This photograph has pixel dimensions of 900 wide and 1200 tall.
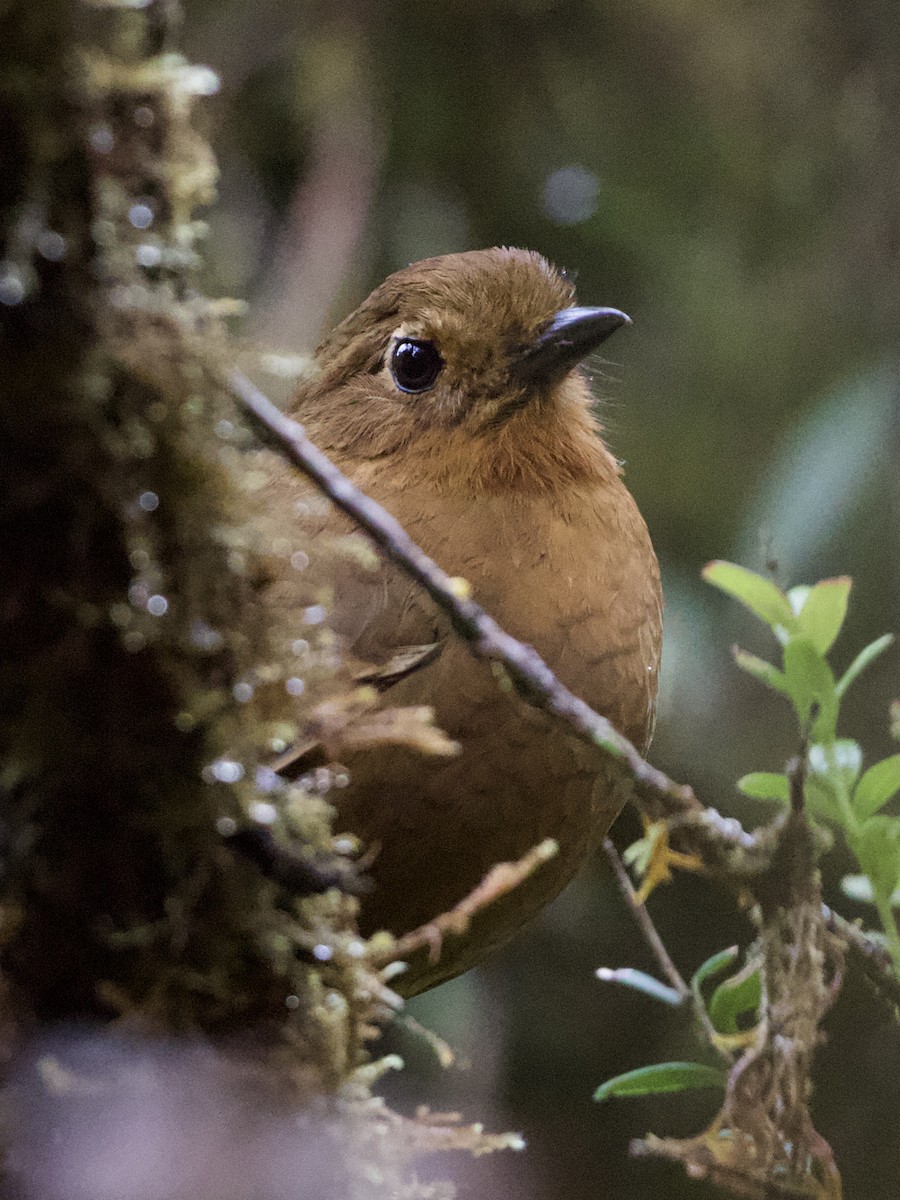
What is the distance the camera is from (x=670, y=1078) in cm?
104

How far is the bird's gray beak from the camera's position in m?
1.19

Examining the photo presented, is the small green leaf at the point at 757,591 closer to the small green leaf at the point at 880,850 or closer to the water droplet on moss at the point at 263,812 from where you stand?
the small green leaf at the point at 880,850

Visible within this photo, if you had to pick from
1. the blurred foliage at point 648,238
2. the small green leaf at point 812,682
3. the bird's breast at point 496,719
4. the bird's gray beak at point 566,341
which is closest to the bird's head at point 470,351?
the bird's gray beak at point 566,341

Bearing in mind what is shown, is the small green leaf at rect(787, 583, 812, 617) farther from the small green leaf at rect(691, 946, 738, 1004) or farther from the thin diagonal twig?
the small green leaf at rect(691, 946, 738, 1004)

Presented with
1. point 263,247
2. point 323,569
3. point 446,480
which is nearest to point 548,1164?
point 446,480

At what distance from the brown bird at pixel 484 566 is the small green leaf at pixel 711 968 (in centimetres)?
15

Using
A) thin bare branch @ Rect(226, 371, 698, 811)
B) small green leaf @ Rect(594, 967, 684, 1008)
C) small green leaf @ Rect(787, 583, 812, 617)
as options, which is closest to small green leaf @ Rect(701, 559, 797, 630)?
small green leaf @ Rect(787, 583, 812, 617)

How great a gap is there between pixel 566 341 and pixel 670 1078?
0.67 metres

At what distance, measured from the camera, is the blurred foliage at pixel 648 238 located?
1712 mm

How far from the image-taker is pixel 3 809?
0.63 m

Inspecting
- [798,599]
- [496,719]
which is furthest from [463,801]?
[798,599]

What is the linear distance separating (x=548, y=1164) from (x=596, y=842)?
18.1 inches

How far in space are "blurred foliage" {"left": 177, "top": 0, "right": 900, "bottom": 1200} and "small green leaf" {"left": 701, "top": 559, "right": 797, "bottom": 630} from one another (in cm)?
56

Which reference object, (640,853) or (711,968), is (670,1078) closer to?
(711,968)
